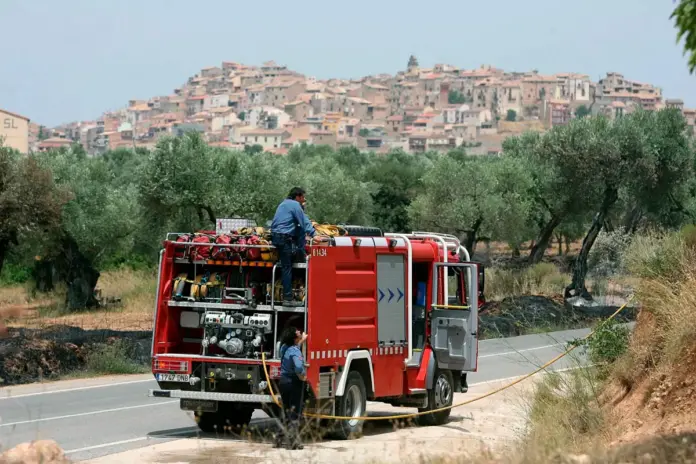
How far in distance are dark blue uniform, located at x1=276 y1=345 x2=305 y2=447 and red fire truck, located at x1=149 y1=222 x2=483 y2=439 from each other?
0.43m

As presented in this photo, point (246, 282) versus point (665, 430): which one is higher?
point (246, 282)

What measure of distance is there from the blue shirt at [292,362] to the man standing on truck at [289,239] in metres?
0.78

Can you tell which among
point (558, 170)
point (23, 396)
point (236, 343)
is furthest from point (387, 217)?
point (236, 343)

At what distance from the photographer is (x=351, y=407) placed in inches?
631

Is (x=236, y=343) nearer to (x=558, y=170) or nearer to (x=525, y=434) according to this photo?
(x=525, y=434)

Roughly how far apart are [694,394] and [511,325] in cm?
2290

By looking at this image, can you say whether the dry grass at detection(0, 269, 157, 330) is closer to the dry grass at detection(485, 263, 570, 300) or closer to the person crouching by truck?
the dry grass at detection(485, 263, 570, 300)

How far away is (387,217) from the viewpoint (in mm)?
77062

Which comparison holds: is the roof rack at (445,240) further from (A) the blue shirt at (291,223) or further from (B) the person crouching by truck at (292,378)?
(B) the person crouching by truck at (292,378)

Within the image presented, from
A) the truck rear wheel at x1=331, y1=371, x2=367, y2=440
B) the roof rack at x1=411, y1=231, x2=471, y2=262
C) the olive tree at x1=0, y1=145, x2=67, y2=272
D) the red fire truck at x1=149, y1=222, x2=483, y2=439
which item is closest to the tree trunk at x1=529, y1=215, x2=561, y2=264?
the olive tree at x1=0, y1=145, x2=67, y2=272

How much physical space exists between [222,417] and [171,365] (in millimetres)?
1582

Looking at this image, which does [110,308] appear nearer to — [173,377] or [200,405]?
[173,377]

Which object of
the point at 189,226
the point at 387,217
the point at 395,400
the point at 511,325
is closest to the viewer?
the point at 395,400

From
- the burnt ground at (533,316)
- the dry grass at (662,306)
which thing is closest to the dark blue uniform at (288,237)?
the dry grass at (662,306)
